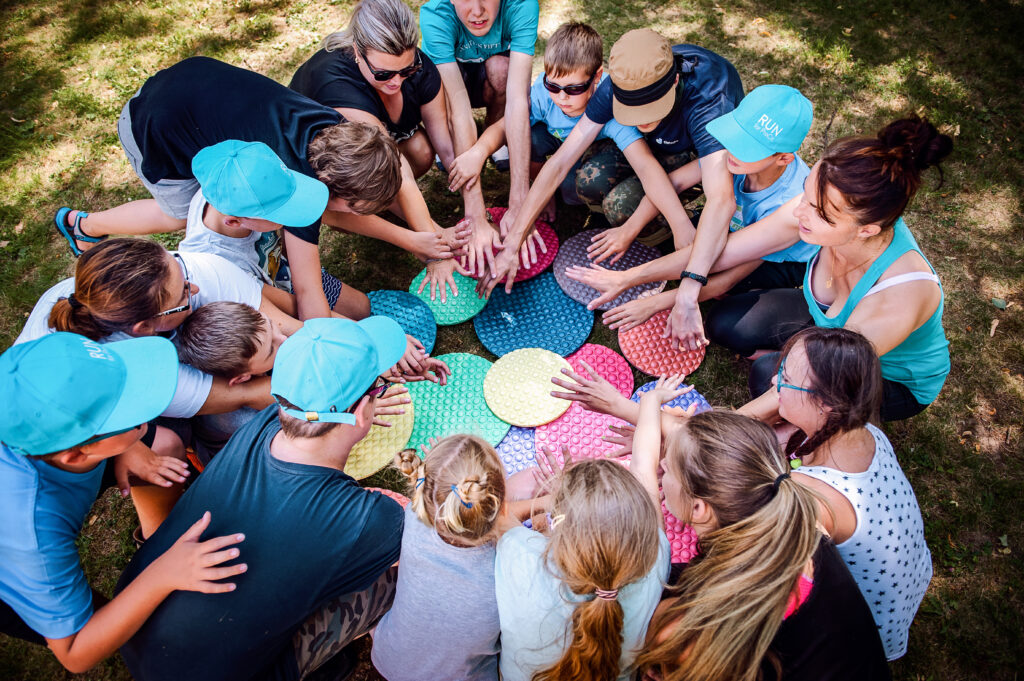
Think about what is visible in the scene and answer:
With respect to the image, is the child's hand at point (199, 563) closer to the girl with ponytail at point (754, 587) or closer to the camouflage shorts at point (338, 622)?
the camouflage shorts at point (338, 622)

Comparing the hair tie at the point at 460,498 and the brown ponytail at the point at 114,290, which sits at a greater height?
the brown ponytail at the point at 114,290

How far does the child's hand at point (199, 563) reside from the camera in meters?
1.76

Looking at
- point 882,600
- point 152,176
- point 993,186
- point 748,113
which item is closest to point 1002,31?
point 993,186

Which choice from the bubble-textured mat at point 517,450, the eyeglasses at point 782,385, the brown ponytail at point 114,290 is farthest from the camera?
the bubble-textured mat at point 517,450

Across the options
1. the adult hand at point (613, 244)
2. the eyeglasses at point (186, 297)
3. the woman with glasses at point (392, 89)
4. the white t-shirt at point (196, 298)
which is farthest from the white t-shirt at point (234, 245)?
the adult hand at point (613, 244)

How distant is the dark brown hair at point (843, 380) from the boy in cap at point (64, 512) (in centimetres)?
200

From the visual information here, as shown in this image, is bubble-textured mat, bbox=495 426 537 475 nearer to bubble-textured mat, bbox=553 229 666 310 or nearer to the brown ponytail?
bubble-textured mat, bbox=553 229 666 310

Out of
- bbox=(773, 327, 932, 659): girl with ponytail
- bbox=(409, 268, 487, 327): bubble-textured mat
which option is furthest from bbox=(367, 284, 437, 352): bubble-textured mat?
bbox=(773, 327, 932, 659): girl with ponytail

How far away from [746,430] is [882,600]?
0.86 meters

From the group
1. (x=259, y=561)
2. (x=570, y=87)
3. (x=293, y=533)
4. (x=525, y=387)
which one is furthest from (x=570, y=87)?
(x=259, y=561)

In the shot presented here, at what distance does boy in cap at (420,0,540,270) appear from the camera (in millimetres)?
3314

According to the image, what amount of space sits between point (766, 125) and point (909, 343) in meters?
1.15

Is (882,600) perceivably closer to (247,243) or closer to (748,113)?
(748,113)

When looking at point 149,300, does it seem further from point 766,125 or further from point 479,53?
point 766,125
